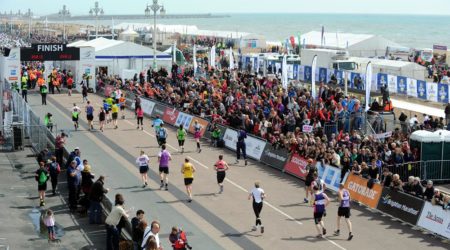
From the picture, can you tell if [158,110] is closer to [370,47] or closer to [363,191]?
[363,191]

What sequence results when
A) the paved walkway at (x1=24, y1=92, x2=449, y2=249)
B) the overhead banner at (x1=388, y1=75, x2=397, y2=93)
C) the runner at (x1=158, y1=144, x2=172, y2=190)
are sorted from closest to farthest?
the paved walkway at (x1=24, y1=92, x2=449, y2=249), the runner at (x1=158, y1=144, x2=172, y2=190), the overhead banner at (x1=388, y1=75, x2=397, y2=93)

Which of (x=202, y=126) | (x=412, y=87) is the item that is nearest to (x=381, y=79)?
(x=412, y=87)

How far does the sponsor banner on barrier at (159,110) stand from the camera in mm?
37531

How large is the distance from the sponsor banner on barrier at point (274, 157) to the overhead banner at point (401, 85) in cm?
2024

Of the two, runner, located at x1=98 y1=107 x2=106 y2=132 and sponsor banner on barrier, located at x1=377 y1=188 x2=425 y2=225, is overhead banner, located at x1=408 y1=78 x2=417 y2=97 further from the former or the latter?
sponsor banner on barrier, located at x1=377 y1=188 x2=425 y2=225

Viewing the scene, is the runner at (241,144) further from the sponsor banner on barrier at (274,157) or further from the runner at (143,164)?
the runner at (143,164)

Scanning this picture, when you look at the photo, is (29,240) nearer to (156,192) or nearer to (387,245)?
(156,192)

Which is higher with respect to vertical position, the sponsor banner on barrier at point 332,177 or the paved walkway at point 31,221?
the sponsor banner on barrier at point 332,177

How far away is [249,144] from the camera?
2861 cm

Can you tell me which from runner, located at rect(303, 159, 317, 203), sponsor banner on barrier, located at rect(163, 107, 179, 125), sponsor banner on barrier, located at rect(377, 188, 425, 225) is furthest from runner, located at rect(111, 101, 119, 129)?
sponsor banner on barrier, located at rect(377, 188, 425, 225)

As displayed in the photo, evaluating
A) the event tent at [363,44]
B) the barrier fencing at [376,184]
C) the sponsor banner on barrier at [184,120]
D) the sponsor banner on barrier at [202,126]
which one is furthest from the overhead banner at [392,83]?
the barrier fencing at [376,184]

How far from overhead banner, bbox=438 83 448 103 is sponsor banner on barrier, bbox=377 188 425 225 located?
2278cm

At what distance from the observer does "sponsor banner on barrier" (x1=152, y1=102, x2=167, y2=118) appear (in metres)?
37.5

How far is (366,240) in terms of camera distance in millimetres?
17906
